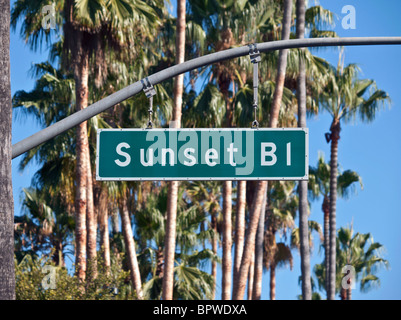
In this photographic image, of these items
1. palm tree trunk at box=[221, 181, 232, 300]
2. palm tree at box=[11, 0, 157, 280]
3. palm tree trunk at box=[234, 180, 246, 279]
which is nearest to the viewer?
palm tree at box=[11, 0, 157, 280]

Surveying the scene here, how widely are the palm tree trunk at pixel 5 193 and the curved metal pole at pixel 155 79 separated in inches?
12.9

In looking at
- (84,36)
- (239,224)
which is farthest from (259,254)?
(84,36)

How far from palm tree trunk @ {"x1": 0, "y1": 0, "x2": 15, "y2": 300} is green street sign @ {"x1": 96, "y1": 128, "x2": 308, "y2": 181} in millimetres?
1331

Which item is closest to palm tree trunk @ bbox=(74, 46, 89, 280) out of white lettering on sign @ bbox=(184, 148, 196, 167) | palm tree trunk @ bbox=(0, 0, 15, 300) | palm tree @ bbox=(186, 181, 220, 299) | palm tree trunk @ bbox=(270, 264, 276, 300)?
palm tree trunk @ bbox=(0, 0, 15, 300)

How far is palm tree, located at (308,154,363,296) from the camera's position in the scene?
46344mm

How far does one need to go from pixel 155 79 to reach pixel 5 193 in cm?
243

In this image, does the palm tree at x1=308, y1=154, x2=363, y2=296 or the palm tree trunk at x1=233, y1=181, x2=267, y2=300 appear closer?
the palm tree trunk at x1=233, y1=181, x2=267, y2=300

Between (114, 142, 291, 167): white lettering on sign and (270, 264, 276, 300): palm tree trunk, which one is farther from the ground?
(114, 142, 291, 167): white lettering on sign

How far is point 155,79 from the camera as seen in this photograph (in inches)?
362

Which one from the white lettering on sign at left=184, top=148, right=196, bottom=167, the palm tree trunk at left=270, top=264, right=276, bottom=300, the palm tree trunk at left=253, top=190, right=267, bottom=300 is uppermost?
the white lettering on sign at left=184, top=148, right=196, bottom=167

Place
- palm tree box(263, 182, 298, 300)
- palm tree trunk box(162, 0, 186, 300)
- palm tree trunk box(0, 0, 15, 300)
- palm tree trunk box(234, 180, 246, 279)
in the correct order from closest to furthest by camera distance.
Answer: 1. palm tree trunk box(0, 0, 15, 300)
2. palm tree trunk box(162, 0, 186, 300)
3. palm tree trunk box(234, 180, 246, 279)
4. palm tree box(263, 182, 298, 300)

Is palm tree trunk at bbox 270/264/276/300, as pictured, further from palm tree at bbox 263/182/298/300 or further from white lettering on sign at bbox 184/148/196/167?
white lettering on sign at bbox 184/148/196/167
